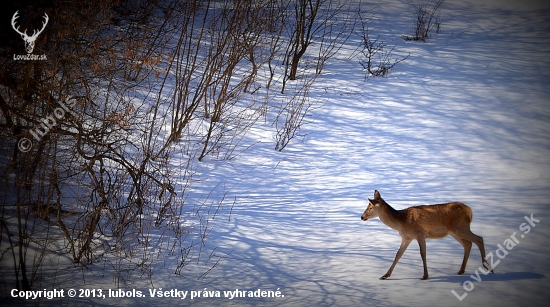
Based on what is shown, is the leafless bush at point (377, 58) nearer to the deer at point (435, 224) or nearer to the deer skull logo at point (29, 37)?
the deer at point (435, 224)

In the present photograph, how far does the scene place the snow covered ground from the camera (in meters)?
4.55

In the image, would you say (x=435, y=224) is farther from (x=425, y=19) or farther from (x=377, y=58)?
(x=425, y=19)

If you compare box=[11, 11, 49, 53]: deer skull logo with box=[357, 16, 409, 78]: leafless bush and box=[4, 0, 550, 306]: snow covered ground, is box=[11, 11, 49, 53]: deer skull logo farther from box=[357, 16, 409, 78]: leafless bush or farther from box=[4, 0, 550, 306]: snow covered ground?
box=[357, 16, 409, 78]: leafless bush

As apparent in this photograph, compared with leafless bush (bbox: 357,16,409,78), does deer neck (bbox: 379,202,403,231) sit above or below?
below

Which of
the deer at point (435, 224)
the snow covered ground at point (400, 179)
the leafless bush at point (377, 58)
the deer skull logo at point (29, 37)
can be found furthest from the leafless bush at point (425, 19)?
the deer skull logo at point (29, 37)

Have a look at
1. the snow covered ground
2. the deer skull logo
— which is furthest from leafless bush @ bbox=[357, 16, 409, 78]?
the deer skull logo

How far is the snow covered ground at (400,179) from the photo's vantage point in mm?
4551

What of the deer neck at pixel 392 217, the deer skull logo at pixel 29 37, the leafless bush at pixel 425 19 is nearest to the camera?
the deer neck at pixel 392 217

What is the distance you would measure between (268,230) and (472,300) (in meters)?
2.69

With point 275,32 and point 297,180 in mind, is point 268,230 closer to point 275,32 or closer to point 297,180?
point 297,180

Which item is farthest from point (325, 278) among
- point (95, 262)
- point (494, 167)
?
point (494, 167)

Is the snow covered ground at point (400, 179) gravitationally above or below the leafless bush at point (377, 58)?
below

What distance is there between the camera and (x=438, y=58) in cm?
1269

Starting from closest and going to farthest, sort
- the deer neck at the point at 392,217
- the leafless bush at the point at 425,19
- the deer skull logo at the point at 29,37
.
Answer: the deer neck at the point at 392,217 → the deer skull logo at the point at 29,37 → the leafless bush at the point at 425,19
